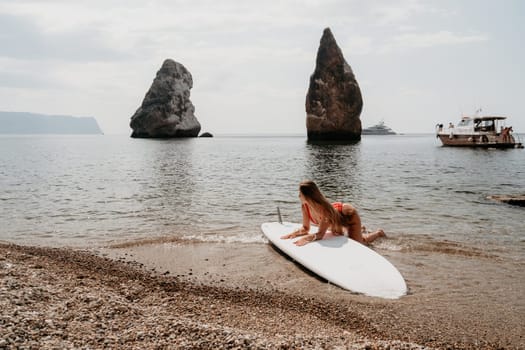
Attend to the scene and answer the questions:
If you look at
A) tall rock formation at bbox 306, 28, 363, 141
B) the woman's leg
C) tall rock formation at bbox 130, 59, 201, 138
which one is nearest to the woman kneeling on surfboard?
the woman's leg

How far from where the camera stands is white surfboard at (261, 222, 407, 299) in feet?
20.2

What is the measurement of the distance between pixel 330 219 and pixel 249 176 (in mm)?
16607

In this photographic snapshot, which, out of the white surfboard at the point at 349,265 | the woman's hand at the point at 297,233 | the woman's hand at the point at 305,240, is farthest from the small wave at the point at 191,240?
the woman's hand at the point at 305,240

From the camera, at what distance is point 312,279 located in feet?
22.5

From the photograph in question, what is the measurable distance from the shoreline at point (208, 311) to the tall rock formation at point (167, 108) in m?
90.0

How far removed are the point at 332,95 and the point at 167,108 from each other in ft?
135

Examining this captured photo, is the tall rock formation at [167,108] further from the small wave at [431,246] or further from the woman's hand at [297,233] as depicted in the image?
the woman's hand at [297,233]

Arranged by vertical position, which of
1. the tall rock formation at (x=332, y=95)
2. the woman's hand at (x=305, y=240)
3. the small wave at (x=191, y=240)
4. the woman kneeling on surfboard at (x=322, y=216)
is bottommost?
the small wave at (x=191, y=240)

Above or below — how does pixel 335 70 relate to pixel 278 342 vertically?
above

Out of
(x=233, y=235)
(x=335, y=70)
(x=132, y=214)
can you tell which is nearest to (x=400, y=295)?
(x=233, y=235)

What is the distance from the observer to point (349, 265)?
22.1 ft

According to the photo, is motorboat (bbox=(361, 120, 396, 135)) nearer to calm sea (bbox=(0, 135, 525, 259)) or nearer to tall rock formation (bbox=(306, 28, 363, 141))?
tall rock formation (bbox=(306, 28, 363, 141))

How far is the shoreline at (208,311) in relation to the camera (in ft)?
13.4

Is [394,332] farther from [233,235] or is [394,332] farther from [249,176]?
[249,176]
